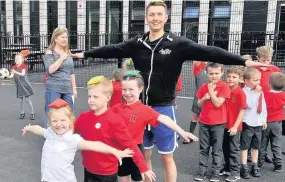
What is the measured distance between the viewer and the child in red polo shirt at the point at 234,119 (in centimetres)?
400

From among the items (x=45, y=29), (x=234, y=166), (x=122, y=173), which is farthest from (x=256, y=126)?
(x=45, y=29)

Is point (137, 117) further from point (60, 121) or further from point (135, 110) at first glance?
point (60, 121)

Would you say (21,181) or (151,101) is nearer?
(151,101)

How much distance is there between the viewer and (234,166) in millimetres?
4133

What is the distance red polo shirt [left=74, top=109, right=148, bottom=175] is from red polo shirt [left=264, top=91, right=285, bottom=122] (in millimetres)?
2512

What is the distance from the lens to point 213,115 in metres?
3.97

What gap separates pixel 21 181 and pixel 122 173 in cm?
151

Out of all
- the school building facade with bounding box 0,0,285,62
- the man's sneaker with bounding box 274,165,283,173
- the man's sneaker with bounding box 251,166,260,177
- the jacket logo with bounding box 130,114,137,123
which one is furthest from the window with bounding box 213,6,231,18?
the jacket logo with bounding box 130,114,137,123

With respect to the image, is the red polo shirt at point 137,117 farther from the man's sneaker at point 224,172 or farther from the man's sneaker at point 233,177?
the man's sneaker at point 224,172

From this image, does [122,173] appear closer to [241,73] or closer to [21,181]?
[21,181]

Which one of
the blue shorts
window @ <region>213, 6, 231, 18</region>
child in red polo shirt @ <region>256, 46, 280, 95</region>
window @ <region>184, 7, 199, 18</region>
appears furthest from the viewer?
window @ <region>184, 7, 199, 18</region>

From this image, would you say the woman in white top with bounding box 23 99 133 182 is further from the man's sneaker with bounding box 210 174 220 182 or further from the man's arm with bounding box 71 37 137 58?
the man's sneaker with bounding box 210 174 220 182

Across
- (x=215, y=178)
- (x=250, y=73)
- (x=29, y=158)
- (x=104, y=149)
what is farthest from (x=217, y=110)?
(x=29, y=158)

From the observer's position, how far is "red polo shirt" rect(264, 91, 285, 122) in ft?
14.7
